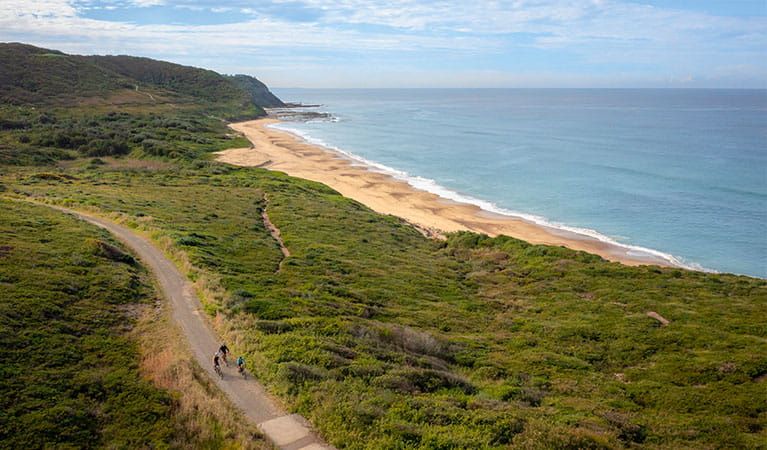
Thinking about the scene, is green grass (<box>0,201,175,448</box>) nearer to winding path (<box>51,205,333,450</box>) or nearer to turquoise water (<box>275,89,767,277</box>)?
winding path (<box>51,205,333,450</box>)

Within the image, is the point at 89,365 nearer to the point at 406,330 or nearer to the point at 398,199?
the point at 406,330

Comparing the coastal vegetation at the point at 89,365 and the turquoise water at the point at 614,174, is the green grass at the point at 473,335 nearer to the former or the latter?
the coastal vegetation at the point at 89,365

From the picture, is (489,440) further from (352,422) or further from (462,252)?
(462,252)

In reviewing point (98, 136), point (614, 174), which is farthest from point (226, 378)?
point (98, 136)

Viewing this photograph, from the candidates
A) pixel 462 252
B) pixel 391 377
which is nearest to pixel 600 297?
pixel 462 252

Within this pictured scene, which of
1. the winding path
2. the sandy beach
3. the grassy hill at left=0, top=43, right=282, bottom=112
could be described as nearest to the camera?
the winding path

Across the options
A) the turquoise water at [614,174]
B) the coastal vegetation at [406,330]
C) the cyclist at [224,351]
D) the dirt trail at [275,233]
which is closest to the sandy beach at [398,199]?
the turquoise water at [614,174]

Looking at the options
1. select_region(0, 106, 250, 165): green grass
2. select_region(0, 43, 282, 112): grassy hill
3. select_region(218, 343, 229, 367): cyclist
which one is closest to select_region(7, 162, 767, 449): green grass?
select_region(218, 343, 229, 367): cyclist
